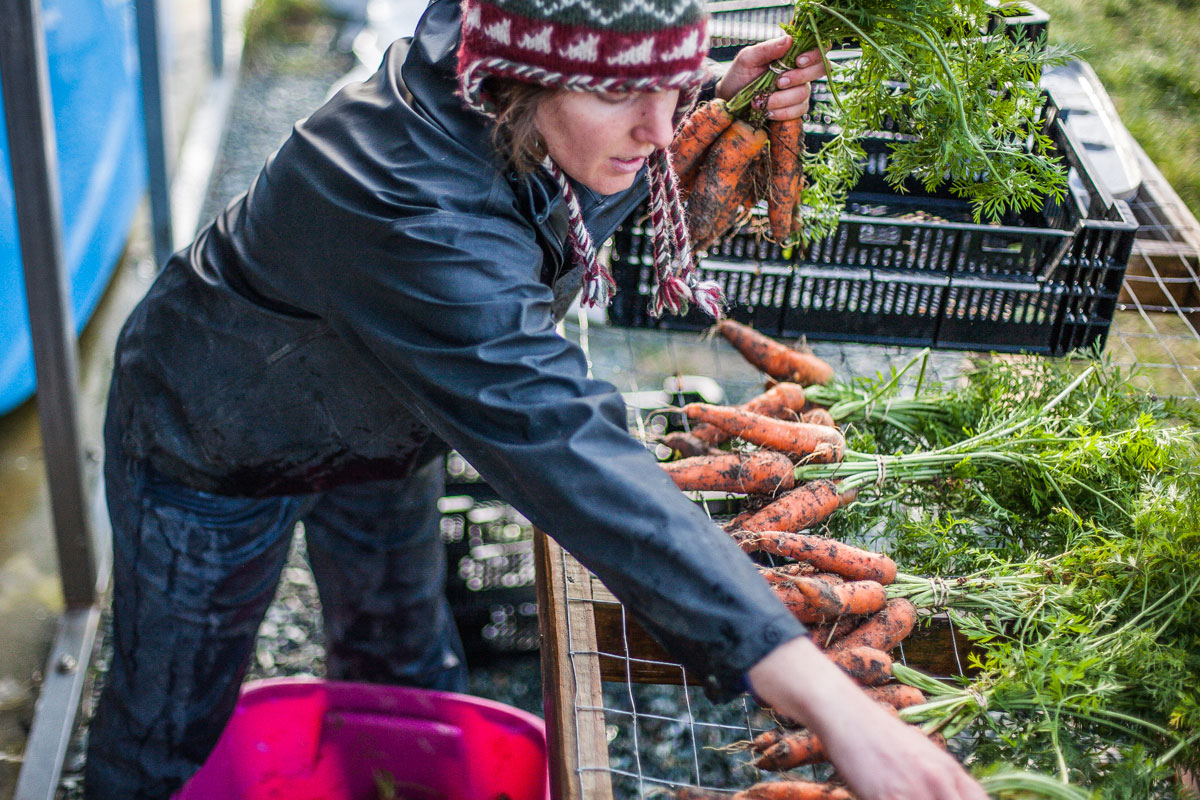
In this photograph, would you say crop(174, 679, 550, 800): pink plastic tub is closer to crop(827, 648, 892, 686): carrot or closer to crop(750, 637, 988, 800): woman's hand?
crop(827, 648, 892, 686): carrot

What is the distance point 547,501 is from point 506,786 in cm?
116

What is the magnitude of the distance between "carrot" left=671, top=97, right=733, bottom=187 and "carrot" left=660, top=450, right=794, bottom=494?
0.58 metres

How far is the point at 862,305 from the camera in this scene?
2.40 metres

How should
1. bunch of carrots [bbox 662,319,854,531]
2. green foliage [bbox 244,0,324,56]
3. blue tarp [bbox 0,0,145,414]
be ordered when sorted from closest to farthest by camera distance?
bunch of carrots [bbox 662,319,854,531], blue tarp [bbox 0,0,145,414], green foliage [bbox 244,0,324,56]

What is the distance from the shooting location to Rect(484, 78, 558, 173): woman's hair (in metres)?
1.38

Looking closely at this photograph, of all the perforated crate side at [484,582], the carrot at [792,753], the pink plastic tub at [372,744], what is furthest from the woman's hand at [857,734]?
the perforated crate side at [484,582]

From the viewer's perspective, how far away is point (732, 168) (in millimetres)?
2076

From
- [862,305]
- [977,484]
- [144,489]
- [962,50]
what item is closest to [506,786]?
[144,489]

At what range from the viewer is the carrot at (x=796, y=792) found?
1.55m

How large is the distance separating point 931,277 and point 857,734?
4.62 feet

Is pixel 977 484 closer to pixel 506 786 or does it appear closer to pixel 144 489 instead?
pixel 506 786

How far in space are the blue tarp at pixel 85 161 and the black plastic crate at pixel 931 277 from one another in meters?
1.69

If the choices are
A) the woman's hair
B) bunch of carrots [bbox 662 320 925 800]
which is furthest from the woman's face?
bunch of carrots [bbox 662 320 925 800]

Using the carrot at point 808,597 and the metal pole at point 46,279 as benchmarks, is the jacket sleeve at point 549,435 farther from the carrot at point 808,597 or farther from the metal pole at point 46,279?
the metal pole at point 46,279
